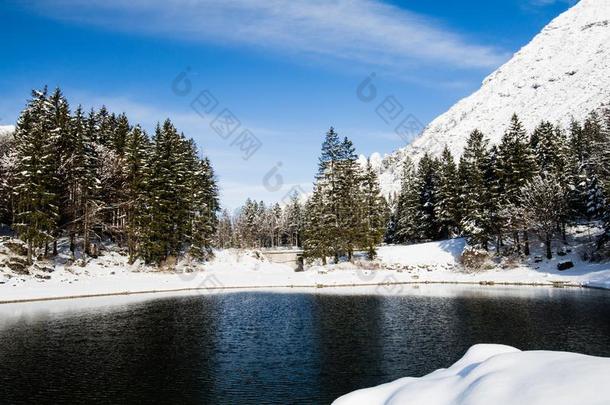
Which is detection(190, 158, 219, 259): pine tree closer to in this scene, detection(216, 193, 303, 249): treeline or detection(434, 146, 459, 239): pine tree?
detection(216, 193, 303, 249): treeline

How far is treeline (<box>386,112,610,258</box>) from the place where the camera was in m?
57.9

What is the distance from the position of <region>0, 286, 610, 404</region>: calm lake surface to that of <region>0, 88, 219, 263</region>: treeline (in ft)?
56.3

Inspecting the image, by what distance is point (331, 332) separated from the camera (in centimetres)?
2898

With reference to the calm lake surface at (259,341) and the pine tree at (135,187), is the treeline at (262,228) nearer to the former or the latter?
the pine tree at (135,187)

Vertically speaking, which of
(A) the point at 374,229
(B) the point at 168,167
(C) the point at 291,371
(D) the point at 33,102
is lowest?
(C) the point at 291,371

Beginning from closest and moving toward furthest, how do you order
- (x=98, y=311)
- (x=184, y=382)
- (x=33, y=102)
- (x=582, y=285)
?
(x=184, y=382) → (x=98, y=311) → (x=582, y=285) → (x=33, y=102)

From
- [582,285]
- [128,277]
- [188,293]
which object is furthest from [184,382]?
[582,285]

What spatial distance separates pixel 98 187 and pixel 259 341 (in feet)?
134

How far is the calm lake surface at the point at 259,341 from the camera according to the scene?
18.1 metres

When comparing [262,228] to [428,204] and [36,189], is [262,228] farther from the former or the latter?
[36,189]

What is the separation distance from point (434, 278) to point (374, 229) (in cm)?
1221

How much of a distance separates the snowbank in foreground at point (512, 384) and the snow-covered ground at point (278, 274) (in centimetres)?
4031

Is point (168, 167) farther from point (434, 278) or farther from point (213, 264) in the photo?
point (434, 278)

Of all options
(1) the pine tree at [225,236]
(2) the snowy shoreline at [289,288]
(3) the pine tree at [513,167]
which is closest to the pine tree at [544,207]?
(3) the pine tree at [513,167]
